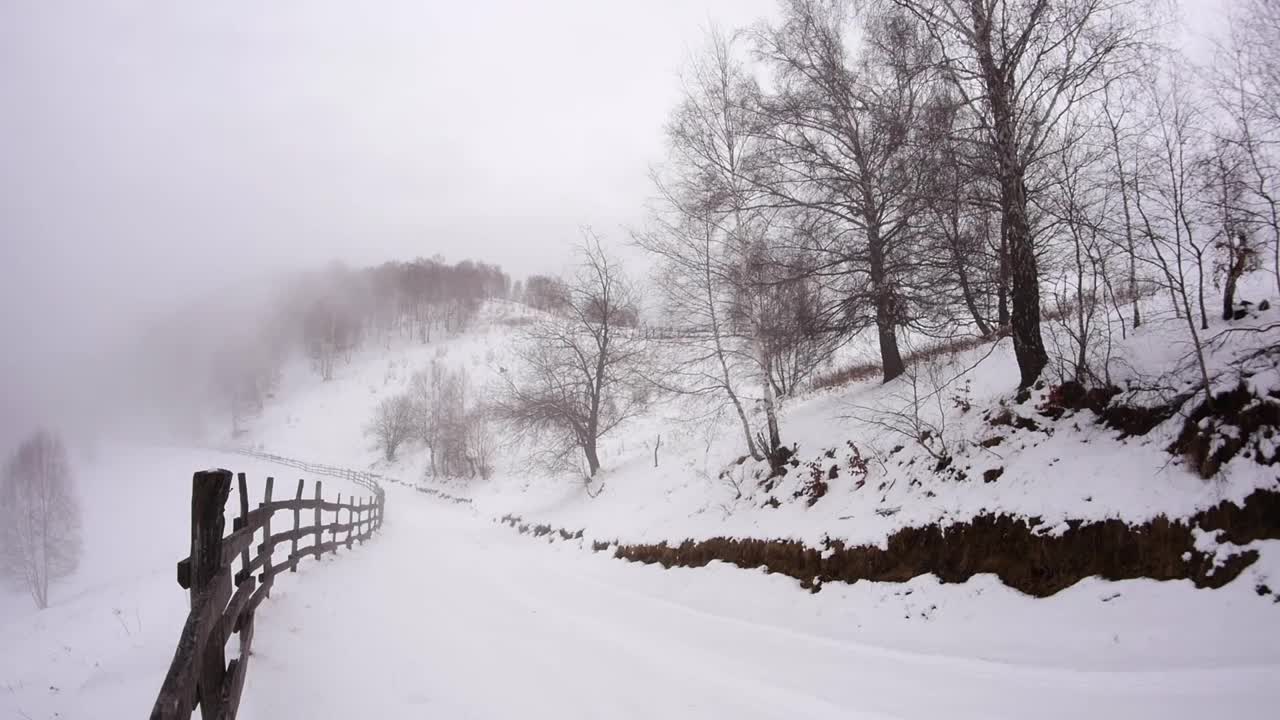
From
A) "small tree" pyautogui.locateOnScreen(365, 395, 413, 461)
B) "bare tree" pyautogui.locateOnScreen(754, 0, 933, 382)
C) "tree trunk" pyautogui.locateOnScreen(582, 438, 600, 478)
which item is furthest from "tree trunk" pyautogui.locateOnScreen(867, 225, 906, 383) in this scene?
"small tree" pyautogui.locateOnScreen(365, 395, 413, 461)

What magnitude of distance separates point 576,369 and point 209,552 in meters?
16.5

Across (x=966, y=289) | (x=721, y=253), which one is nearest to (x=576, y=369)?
(x=721, y=253)

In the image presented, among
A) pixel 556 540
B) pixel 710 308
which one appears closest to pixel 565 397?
pixel 556 540

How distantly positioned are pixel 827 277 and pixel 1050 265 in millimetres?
3158

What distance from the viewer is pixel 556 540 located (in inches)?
557

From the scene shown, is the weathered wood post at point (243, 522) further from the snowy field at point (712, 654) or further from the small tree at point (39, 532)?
the small tree at point (39, 532)

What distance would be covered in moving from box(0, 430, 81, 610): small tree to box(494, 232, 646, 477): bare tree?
137 ft

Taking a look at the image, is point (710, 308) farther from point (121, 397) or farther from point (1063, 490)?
point (121, 397)

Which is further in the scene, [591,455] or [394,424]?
[394,424]

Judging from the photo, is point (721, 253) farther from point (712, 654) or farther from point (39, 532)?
point (39, 532)

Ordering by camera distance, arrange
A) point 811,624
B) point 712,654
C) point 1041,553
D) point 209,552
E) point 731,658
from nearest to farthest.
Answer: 1. point 209,552
2. point 1041,553
3. point 731,658
4. point 712,654
5. point 811,624

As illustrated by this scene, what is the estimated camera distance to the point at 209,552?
2.90 m

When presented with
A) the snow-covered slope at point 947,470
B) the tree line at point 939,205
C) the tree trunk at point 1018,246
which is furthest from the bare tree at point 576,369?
the tree trunk at point 1018,246

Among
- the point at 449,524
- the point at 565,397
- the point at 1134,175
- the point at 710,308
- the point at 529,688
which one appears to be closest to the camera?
the point at 529,688
